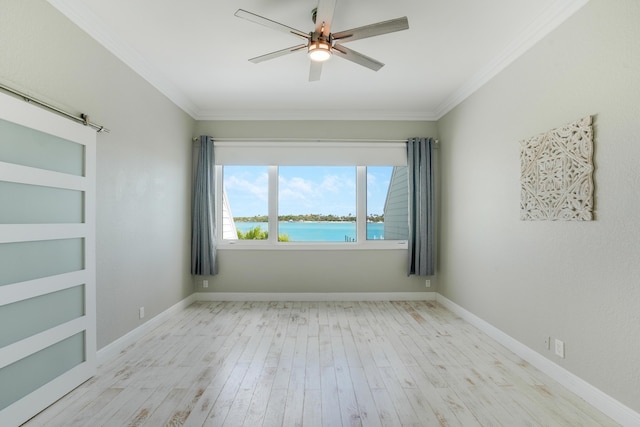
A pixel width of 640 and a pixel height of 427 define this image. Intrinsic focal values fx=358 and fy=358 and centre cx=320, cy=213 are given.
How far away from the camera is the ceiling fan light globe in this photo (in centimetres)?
249

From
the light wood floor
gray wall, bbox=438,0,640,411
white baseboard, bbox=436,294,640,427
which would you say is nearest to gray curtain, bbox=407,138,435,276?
gray wall, bbox=438,0,640,411

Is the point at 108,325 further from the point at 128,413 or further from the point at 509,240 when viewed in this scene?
the point at 509,240

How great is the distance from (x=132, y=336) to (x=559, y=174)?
12.5 ft

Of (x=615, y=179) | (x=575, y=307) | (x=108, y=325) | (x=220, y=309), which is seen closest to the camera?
(x=615, y=179)

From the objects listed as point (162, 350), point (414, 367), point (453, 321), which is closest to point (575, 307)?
point (414, 367)

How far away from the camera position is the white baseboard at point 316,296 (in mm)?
5023

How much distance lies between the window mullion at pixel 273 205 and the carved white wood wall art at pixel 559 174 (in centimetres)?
314

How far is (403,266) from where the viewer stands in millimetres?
5078

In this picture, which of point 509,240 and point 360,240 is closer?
point 509,240

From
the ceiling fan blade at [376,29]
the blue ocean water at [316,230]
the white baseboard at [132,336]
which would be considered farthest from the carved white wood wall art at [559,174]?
the white baseboard at [132,336]

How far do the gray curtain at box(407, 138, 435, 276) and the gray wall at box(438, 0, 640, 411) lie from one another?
37.5 inches

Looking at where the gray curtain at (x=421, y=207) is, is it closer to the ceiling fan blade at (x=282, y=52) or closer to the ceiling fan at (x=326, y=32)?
the ceiling fan at (x=326, y=32)

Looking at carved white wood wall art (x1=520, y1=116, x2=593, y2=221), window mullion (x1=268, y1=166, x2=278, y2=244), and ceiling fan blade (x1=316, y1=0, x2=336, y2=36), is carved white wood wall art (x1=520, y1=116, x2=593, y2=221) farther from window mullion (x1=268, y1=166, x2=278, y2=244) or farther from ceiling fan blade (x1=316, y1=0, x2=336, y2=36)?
window mullion (x1=268, y1=166, x2=278, y2=244)

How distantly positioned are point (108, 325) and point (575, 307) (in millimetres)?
3542
